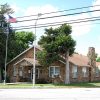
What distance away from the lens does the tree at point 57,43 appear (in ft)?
146

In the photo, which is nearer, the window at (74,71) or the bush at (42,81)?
the bush at (42,81)

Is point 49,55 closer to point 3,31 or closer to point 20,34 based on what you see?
point 3,31

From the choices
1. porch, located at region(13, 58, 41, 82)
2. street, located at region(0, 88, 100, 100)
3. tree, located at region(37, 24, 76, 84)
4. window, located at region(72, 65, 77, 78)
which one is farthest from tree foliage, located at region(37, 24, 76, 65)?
street, located at region(0, 88, 100, 100)

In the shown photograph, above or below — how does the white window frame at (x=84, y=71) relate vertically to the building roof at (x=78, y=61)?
below

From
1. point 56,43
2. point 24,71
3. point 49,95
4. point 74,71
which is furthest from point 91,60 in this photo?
point 49,95

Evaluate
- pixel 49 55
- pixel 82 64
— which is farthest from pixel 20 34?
pixel 49 55

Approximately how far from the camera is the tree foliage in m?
44.4

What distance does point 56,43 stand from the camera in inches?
1756

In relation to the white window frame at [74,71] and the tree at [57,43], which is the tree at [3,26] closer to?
the tree at [57,43]

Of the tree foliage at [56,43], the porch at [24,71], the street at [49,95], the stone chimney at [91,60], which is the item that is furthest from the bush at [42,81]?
the street at [49,95]

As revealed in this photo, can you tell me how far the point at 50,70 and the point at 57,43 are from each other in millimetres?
7122

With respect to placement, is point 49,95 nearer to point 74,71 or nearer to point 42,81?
point 42,81

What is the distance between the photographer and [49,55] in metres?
46.0

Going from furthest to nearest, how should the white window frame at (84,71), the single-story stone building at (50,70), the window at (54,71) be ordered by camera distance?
the white window frame at (84,71) < the window at (54,71) < the single-story stone building at (50,70)
